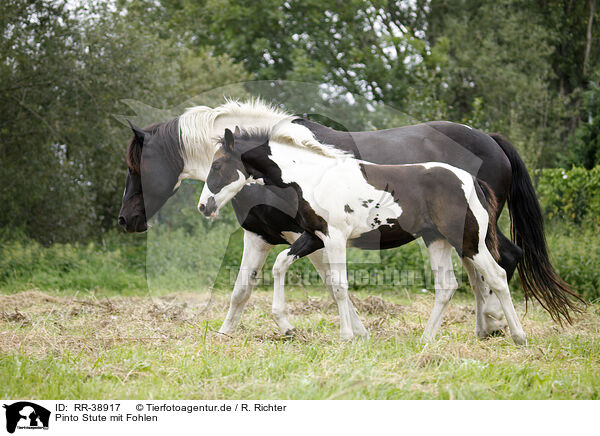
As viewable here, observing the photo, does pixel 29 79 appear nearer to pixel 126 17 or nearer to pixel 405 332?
pixel 126 17

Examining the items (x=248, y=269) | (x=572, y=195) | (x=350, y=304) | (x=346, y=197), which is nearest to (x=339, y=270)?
(x=346, y=197)

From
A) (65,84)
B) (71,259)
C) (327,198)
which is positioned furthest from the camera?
(65,84)

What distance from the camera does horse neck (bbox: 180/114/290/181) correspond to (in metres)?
5.11

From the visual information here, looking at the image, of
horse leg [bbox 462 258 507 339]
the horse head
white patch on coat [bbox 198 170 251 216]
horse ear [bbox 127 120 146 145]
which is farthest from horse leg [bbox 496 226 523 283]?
horse ear [bbox 127 120 146 145]

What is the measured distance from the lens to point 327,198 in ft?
14.8

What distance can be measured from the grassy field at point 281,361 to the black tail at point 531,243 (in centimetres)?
35

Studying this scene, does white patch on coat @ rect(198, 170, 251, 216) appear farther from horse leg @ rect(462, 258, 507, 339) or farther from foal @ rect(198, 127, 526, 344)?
horse leg @ rect(462, 258, 507, 339)

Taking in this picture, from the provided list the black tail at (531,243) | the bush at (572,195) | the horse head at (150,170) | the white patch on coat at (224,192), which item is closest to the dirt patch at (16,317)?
the horse head at (150,170)

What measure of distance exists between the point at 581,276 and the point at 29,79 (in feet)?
33.5

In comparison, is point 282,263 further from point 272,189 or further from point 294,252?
point 272,189

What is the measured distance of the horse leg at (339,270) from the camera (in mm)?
4477

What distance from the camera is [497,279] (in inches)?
182
